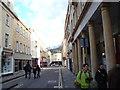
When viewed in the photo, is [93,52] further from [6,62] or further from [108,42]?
[6,62]

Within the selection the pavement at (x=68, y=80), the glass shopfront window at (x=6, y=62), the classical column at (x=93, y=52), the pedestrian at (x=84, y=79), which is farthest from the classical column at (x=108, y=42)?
the glass shopfront window at (x=6, y=62)

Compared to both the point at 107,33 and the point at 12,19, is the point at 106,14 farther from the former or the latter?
the point at 12,19

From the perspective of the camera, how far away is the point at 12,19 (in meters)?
29.0

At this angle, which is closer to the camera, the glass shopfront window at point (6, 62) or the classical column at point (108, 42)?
the classical column at point (108, 42)

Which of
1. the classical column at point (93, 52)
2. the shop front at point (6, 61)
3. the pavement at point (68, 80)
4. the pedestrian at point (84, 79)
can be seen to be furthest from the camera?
the shop front at point (6, 61)

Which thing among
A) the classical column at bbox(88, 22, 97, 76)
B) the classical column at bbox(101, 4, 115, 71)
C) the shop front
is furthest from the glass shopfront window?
the classical column at bbox(101, 4, 115, 71)

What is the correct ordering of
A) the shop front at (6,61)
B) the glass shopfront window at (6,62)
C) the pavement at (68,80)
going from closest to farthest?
1. the pavement at (68,80)
2. the shop front at (6,61)
3. the glass shopfront window at (6,62)

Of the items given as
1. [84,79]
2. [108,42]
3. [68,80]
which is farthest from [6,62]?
[84,79]

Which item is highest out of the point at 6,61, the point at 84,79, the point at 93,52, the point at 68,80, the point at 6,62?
the point at 93,52

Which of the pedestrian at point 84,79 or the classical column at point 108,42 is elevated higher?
the classical column at point 108,42

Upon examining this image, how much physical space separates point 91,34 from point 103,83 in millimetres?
6137

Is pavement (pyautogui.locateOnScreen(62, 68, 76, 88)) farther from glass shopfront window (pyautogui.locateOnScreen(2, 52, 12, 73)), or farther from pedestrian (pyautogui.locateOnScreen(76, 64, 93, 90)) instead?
glass shopfront window (pyautogui.locateOnScreen(2, 52, 12, 73))

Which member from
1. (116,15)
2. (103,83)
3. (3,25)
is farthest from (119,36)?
(3,25)

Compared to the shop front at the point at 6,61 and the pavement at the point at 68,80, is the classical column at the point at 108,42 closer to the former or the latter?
the pavement at the point at 68,80
